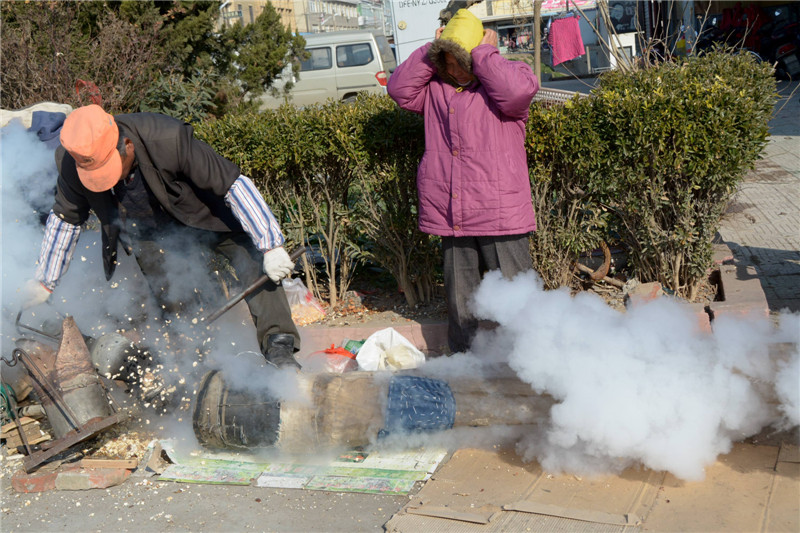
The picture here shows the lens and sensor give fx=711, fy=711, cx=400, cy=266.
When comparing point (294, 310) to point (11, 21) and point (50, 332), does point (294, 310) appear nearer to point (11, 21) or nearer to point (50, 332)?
point (50, 332)

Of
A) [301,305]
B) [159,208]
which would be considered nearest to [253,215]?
[159,208]

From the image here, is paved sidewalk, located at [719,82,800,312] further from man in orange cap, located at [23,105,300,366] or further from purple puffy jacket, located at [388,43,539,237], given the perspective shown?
man in orange cap, located at [23,105,300,366]

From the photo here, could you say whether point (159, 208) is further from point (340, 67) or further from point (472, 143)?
point (340, 67)

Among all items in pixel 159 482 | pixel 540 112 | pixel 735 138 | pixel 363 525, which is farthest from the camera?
pixel 540 112

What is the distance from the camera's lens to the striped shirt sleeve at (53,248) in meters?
4.16

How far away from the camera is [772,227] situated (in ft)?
20.7

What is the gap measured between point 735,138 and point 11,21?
6.96 metres

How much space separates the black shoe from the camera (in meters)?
4.02

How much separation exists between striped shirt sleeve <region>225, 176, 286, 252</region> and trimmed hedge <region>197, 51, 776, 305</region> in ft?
3.34

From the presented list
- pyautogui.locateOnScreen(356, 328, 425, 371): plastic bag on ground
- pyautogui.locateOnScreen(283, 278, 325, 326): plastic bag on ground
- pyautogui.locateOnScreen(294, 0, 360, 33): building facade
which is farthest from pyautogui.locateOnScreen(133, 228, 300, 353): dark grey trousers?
pyautogui.locateOnScreen(294, 0, 360, 33): building facade

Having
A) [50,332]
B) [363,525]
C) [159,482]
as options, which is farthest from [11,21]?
[363,525]

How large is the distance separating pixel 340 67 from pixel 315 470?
13.8 metres

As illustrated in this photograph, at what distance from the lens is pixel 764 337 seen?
3.33 metres

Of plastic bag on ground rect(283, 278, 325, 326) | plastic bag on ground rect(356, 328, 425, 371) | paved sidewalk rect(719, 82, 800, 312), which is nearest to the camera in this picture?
plastic bag on ground rect(356, 328, 425, 371)
